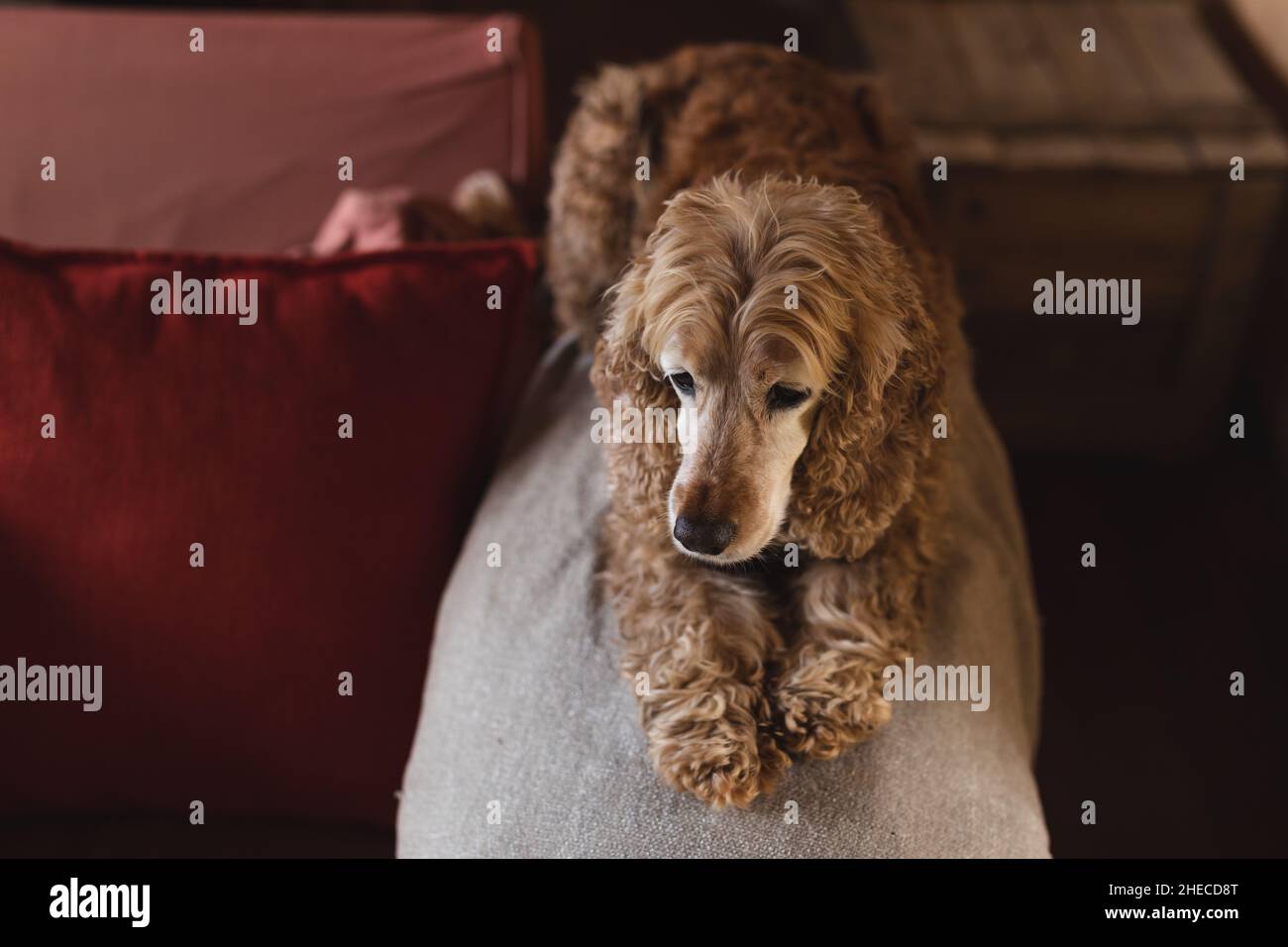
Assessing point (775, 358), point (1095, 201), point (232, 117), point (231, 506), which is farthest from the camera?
point (1095, 201)

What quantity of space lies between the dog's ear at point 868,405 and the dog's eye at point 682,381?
0.41 feet

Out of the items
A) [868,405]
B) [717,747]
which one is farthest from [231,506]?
[868,405]

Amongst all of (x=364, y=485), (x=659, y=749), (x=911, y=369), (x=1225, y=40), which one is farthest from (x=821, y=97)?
(x=1225, y=40)

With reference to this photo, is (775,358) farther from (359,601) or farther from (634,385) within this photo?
(359,601)

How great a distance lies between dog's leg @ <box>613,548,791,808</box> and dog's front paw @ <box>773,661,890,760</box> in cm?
2

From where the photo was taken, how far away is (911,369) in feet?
3.53

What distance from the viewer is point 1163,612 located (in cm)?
218

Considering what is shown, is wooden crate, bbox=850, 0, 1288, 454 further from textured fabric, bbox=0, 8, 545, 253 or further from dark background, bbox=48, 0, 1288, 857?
textured fabric, bbox=0, 8, 545, 253

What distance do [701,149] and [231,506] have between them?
714 mm

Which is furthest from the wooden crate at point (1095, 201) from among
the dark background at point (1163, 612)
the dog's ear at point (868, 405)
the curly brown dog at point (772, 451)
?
the dog's ear at point (868, 405)

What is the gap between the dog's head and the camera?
98cm
